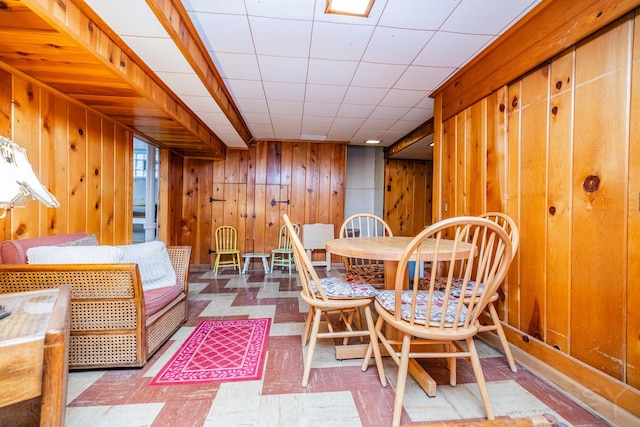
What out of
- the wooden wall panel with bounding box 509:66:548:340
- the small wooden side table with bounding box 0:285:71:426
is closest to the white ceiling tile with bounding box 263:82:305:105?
the wooden wall panel with bounding box 509:66:548:340

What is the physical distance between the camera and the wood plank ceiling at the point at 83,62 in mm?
1326

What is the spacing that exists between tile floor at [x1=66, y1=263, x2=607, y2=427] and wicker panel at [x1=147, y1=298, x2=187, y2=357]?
83 mm

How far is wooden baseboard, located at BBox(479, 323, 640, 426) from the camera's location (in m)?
1.25

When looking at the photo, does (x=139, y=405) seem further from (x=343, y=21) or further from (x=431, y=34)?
(x=431, y=34)

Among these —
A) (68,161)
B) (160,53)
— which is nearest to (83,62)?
(160,53)

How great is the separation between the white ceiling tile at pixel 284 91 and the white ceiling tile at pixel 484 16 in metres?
1.40

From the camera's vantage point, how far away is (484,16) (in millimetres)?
1740

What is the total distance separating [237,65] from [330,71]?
2.61 feet

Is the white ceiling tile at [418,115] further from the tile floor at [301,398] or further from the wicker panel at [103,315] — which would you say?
the wicker panel at [103,315]

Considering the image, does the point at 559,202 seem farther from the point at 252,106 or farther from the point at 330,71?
the point at 252,106

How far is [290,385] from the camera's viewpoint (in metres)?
1.55

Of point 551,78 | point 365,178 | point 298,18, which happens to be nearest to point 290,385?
point 298,18

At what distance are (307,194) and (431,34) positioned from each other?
334 cm

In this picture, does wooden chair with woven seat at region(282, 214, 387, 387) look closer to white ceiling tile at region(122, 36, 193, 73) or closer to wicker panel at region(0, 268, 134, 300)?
wicker panel at region(0, 268, 134, 300)
